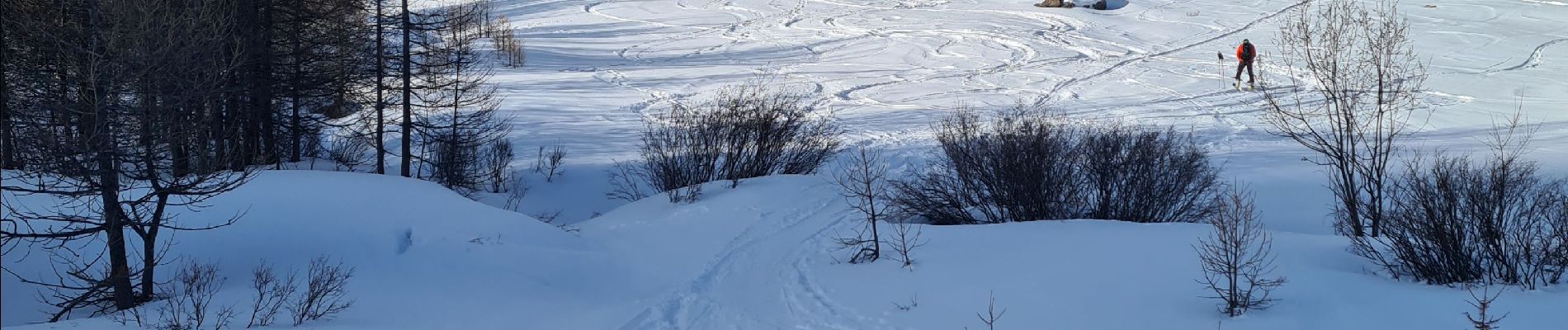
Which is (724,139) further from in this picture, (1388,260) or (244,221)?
(1388,260)

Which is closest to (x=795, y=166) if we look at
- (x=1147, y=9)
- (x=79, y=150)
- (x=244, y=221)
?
(x=244, y=221)

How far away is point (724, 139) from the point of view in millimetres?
19391

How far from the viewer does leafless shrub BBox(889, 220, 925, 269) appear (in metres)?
11.6

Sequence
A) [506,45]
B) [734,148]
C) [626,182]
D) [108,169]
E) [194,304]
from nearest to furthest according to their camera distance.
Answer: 1. [194,304]
2. [108,169]
3. [734,148]
4. [626,182]
5. [506,45]

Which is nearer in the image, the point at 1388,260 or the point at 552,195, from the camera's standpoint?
the point at 1388,260

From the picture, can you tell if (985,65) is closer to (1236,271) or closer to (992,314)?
(992,314)

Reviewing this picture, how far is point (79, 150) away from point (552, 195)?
12171 millimetres

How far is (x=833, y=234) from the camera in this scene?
1402cm

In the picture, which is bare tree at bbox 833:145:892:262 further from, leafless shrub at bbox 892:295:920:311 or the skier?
the skier

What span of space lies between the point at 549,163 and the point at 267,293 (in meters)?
13.4

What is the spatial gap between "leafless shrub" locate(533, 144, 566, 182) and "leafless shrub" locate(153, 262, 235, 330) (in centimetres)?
1180

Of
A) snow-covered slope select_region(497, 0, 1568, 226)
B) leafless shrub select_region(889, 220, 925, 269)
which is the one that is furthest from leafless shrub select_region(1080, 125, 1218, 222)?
leafless shrub select_region(889, 220, 925, 269)

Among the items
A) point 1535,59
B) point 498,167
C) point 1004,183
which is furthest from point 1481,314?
point 1535,59

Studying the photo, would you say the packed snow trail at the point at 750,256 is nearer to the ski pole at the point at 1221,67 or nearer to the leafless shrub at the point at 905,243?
the leafless shrub at the point at 905,243
